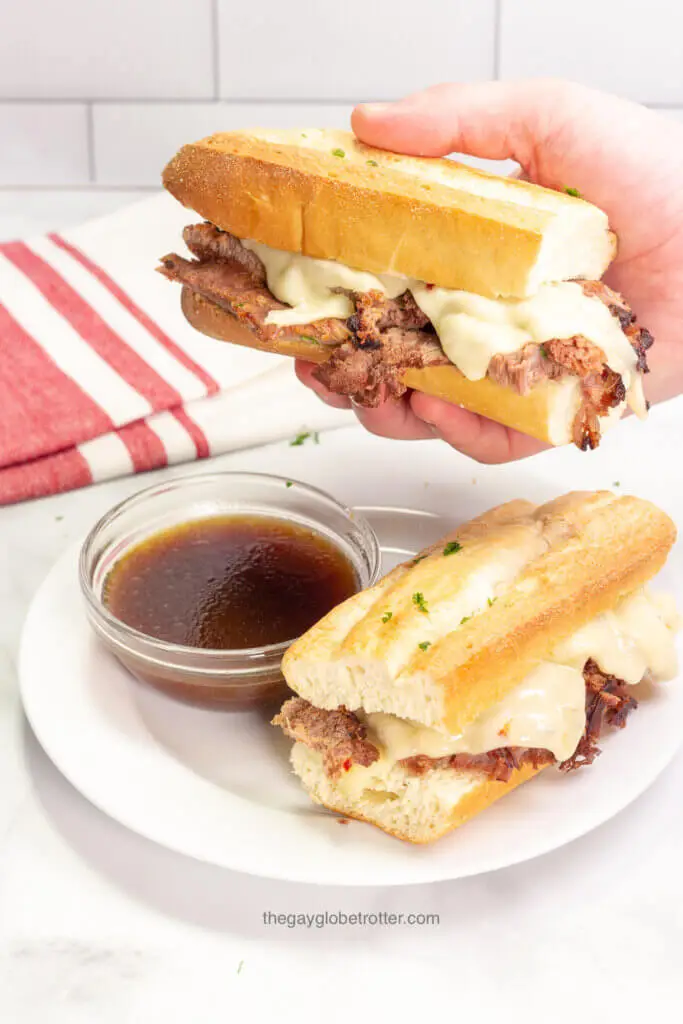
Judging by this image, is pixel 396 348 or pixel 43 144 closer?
pixel 396 348

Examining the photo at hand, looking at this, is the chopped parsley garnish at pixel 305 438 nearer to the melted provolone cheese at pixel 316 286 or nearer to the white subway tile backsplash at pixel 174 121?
the melted provolone cheese at pixel 316 286

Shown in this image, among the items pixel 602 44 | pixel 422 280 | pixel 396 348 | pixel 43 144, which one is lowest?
pixel 43 144

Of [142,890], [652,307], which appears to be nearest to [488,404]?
[652,307]

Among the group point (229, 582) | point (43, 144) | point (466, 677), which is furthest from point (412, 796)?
point (43, 144)

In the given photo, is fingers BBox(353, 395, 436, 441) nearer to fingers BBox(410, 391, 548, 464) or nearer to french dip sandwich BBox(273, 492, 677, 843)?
fingers BBox(410, 391, 548, 464)

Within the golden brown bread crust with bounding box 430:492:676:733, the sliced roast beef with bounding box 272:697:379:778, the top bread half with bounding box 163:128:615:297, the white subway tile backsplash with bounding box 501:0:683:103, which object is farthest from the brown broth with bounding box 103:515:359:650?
the white subway tile backsplash with bounding box 501:0:683:103

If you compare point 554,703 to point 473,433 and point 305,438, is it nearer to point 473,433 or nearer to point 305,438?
point 473,433

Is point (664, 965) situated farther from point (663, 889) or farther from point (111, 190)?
point (111, 190)
